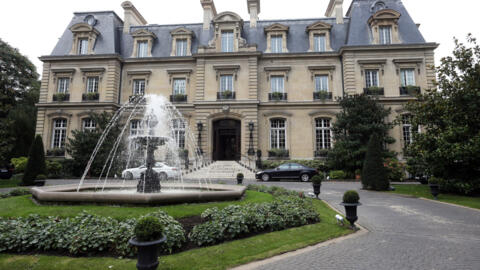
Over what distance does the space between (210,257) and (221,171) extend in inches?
623

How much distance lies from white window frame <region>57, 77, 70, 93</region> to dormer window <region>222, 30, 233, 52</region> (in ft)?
49.7

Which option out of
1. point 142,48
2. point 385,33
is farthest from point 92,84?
point 385,33

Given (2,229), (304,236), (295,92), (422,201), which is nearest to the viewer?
(2,229)

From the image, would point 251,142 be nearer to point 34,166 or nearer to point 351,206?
point 34,166

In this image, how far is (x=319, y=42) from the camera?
24.8m

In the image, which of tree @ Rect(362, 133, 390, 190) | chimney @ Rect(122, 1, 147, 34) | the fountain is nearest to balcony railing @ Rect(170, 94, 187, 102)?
chimney @ Rect(122, 1, 147, 34)

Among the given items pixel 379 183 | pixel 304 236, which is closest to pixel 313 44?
pixel 379 183

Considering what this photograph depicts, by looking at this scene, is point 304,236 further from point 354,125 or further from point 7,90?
point 7,90

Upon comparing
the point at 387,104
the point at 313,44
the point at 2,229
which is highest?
the point at 313,44

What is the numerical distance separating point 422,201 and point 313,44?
17.9 m

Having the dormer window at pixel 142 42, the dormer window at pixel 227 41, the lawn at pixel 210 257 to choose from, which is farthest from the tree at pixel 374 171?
the dormer window at pixel 142 42

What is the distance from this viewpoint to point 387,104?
2247cm

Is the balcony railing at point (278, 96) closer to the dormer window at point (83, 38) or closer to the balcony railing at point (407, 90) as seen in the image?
the balcony railing at point (407, 90)

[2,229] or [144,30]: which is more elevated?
[144,30]
